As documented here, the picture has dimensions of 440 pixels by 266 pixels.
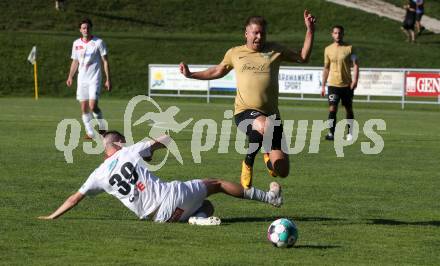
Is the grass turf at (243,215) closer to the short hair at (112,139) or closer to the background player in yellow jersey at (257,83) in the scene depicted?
the background player in yellow jersey at (257,83)

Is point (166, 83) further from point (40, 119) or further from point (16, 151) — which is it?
point (16, 151)

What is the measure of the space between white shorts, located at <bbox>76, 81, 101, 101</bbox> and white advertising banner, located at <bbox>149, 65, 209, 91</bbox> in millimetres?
19970

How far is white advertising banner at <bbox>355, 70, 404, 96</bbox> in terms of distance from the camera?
1602 inches

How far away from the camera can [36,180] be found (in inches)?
612

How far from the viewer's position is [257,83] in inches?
518

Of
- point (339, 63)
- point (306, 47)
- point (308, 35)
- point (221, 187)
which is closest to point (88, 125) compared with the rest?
point (339, 63)

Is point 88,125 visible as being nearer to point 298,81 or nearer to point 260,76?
point 260,76

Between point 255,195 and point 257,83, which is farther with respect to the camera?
point 257,83

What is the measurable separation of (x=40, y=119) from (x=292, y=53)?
59.9 feet

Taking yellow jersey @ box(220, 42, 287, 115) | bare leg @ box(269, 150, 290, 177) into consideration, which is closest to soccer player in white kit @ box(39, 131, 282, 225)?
bare leg @ box(269, 150, 290, 177)

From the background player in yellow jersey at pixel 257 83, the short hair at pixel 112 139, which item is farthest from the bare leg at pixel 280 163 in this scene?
the short hair at pixel 112 139

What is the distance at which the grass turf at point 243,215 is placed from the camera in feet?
31.8

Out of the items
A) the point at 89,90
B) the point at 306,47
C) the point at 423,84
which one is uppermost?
the point at 306,47

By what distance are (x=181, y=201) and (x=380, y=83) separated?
30.4 metres
